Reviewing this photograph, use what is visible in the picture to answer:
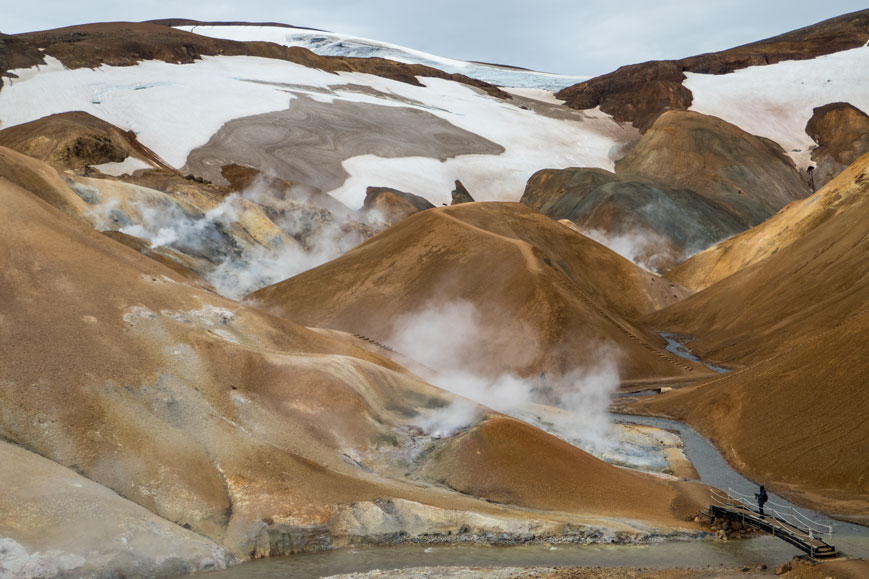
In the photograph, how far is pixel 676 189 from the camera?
106 m

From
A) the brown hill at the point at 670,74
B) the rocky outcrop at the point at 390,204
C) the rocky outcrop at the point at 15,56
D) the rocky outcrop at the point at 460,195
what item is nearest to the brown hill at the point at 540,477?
the rocky outcrop at the point at 390,204

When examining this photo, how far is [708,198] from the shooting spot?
354 ft

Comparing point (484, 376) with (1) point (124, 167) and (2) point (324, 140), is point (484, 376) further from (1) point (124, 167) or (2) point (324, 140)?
(2) point (324, 140)

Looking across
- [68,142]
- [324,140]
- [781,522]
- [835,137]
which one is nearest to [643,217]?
[324,140]

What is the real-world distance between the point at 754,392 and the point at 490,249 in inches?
1057

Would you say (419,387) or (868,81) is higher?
(868,81)

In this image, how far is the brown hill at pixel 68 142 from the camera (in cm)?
7575

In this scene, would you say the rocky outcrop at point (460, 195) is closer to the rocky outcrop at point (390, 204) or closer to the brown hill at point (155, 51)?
the rocky outcrop at point (390, 204)

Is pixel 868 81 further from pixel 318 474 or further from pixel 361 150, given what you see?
pixel 318 474

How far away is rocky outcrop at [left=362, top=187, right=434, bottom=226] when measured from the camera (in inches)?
3713

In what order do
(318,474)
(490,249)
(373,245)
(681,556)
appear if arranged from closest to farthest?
(681,556) < (318,474) < (490,249) < (373,245)

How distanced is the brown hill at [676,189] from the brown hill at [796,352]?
20519 millimetres

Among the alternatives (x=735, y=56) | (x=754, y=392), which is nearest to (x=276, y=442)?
(x=754, y=392)

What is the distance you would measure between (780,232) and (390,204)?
3966cm
